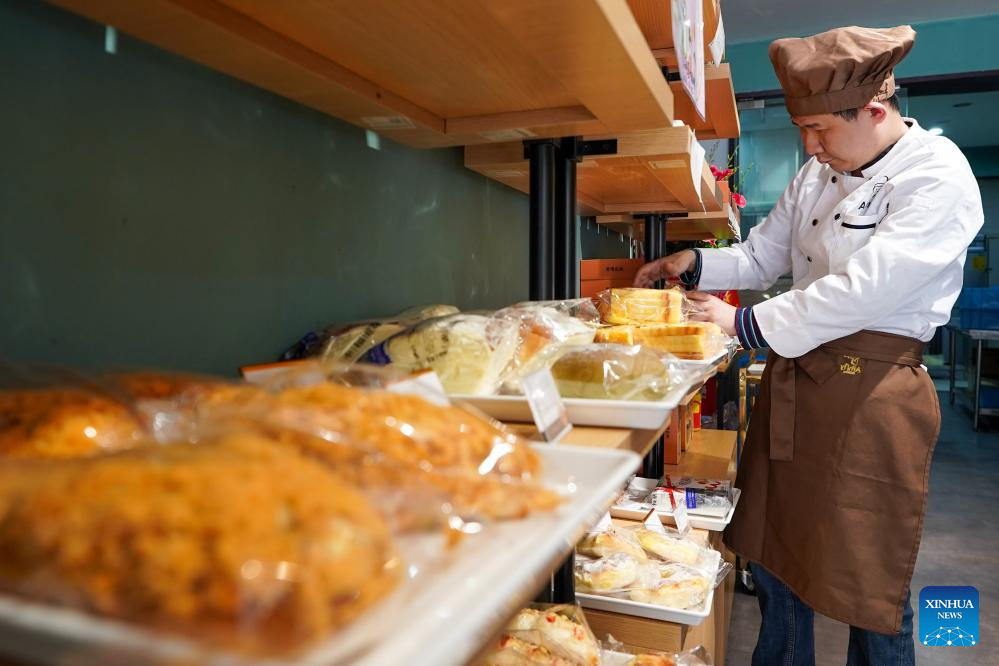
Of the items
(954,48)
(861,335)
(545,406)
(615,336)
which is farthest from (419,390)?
(954,48)

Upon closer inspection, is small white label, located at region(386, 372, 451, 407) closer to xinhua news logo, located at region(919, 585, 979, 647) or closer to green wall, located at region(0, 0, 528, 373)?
green wall, located at region(0, 0, 528, 373)

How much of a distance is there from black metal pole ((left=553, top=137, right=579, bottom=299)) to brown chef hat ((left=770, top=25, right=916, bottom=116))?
90cm

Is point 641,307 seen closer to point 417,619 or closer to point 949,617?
point 417,619

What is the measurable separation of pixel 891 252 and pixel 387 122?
1.31m

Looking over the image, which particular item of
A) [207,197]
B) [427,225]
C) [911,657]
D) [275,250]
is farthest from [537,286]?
[911,657]

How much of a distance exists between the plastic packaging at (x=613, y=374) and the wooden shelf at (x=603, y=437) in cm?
5

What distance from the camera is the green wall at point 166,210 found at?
0.67 metres

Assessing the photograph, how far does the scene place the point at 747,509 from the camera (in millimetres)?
2219

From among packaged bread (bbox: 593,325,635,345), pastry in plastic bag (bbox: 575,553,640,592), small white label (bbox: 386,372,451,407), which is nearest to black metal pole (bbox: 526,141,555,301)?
packaged bread (bbox: 593,325,635,345)

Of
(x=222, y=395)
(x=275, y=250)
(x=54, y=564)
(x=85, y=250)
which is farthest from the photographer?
(x=275, y=250)

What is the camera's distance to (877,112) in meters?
1.95

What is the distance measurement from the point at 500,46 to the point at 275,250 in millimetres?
400

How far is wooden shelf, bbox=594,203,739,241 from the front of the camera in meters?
3.01

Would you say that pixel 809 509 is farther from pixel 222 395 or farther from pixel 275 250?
pixel 222 395
